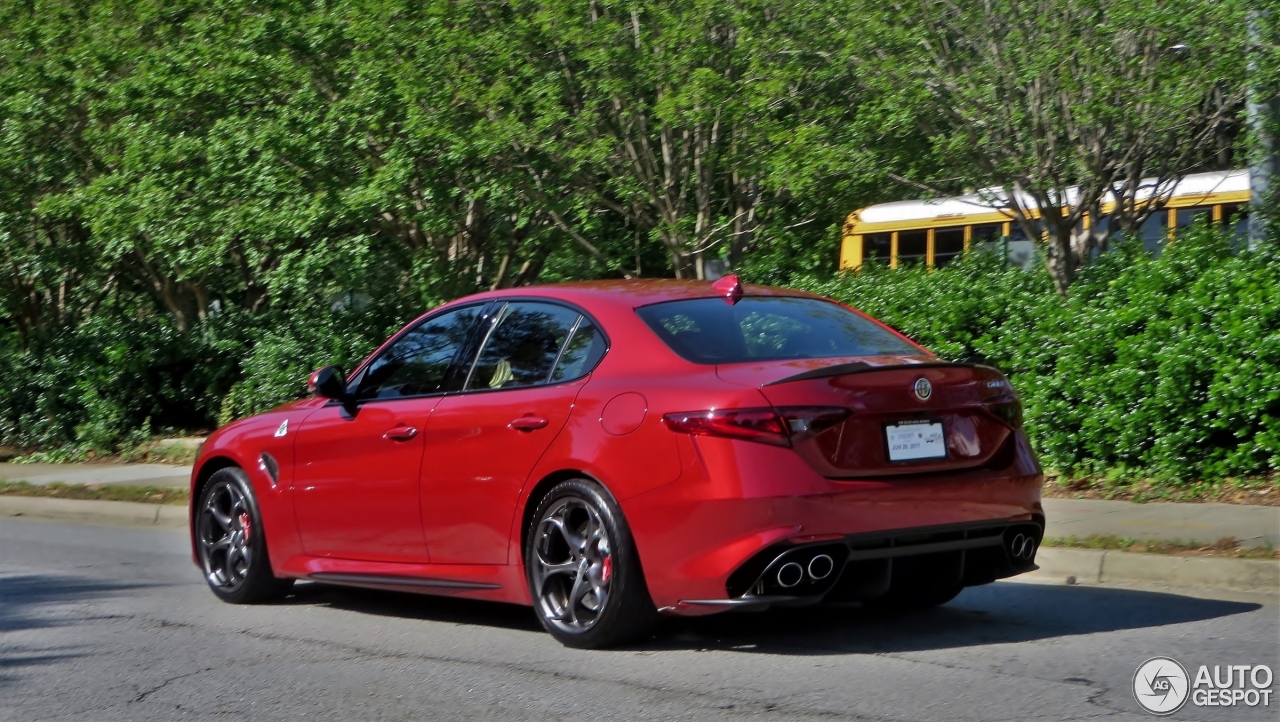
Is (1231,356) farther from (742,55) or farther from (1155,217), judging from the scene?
(1155,217)

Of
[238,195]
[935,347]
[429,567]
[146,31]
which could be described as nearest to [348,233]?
[238,195]

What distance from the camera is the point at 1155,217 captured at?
19750 millimetres

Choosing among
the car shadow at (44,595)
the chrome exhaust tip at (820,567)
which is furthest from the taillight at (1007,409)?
the car shadow at (44,595)

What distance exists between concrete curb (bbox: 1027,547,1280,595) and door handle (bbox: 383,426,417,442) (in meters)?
3.48

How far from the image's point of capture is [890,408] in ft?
19.4

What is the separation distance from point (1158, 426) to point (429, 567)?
573cm

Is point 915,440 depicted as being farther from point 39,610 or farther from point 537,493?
point 39,610

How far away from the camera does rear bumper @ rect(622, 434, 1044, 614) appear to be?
5.64m

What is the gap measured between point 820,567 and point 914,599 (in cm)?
145

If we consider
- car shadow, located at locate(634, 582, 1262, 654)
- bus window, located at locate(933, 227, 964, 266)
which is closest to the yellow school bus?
bus window, located at locate(933, 227, 964, 266)

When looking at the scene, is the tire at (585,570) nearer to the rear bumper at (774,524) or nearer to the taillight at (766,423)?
the rear bumper at (774,524)

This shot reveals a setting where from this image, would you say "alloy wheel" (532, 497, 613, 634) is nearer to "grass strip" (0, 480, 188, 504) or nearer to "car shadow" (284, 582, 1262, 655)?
"car shadow" (284, 582, 1262, 655)

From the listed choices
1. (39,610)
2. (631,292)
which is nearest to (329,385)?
(631,292)

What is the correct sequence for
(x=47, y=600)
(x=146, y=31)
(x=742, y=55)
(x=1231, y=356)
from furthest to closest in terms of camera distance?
(x=146, y=31), (x=742, y=55), (x=1231, y=356), (x=47, y=600)
